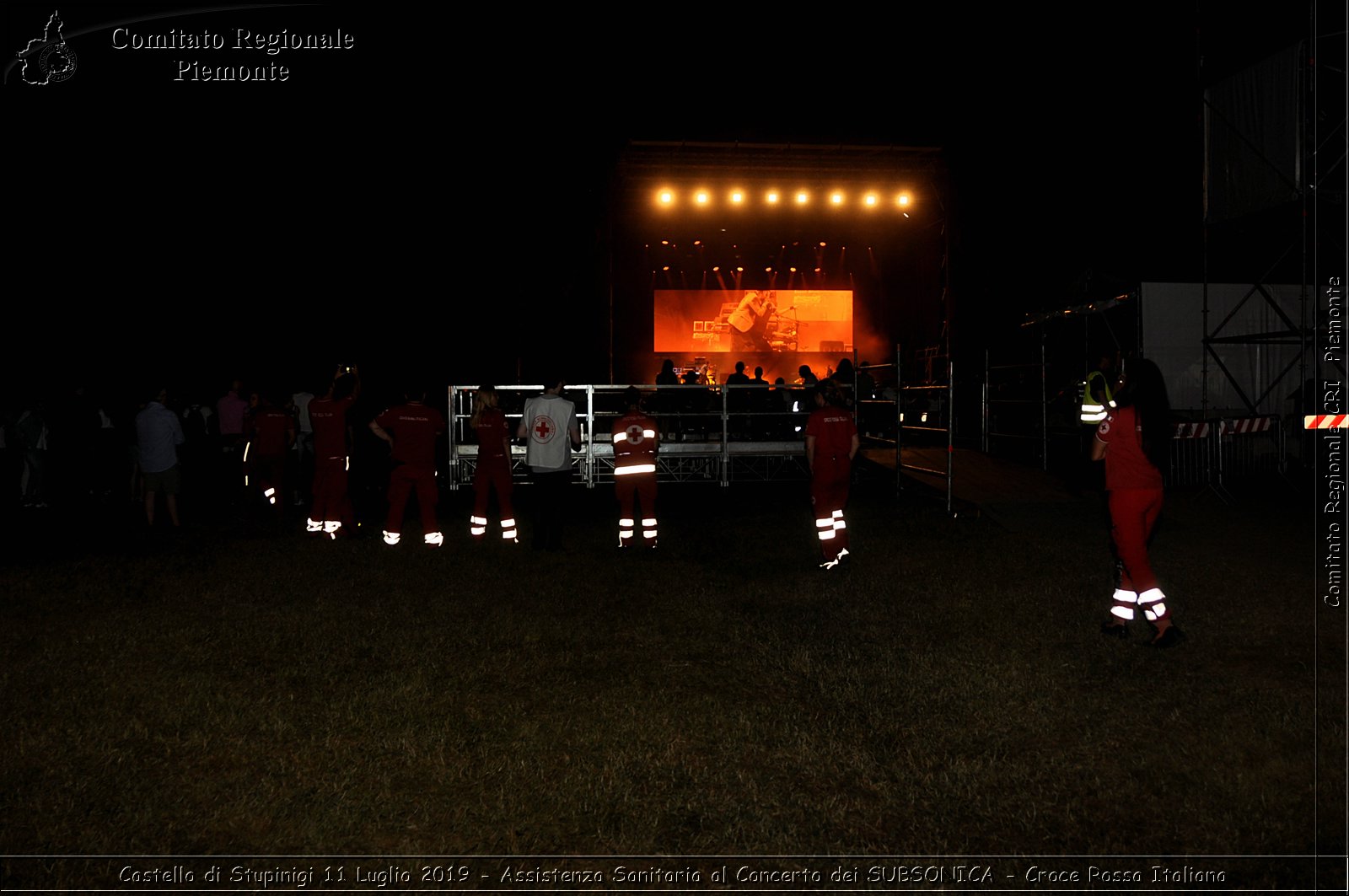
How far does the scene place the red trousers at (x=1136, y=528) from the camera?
20.8 ft

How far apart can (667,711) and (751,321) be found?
22921 mm

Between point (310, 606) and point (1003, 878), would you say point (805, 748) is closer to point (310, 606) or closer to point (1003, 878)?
point (1003, 878)

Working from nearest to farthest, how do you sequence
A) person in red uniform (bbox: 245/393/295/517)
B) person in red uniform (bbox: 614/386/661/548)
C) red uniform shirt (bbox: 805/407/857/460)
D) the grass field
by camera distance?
the grass field → red uniform shirt (bbox: 805/407/857/460) → person in red uniform (bbox: 614/386/661/548) → person in red uniform (bbox: 245/393/295/517)

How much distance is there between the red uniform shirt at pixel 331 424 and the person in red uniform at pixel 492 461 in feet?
4.64

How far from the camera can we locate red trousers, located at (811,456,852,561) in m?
9.41

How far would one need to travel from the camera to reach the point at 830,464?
9406mm

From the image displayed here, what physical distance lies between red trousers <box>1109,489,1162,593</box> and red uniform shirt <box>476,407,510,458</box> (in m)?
6.49

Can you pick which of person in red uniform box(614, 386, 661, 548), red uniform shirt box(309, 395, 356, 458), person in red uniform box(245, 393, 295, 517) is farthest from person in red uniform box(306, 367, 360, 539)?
person in red uniform box(614, 386, 661, 548)

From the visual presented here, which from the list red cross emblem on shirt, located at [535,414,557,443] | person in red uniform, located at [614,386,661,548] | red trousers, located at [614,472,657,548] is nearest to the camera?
red cross emblem on shirt, located at [535,414,557,443]

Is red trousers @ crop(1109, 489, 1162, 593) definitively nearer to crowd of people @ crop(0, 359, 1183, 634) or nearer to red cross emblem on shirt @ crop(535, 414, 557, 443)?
crowd of people @ crop(0, 359, 1183, 634)

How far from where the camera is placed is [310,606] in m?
7.95

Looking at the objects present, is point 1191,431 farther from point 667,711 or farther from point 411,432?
point 667,711

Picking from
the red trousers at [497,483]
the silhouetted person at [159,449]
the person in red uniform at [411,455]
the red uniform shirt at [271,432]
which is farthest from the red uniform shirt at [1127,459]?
the silhouetted person at [159,449]

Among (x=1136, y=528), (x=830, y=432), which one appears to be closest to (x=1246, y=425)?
(x=830, y=432)
